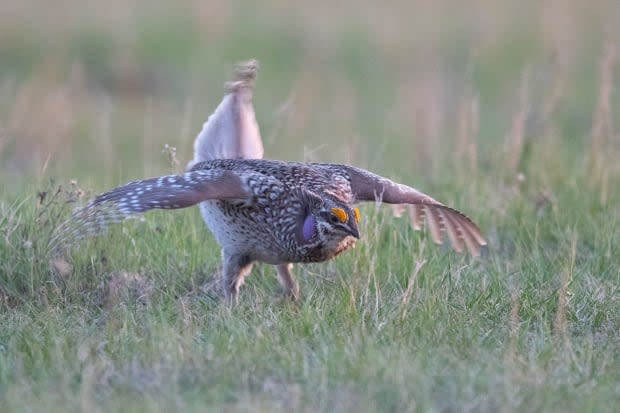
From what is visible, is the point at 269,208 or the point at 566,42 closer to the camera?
the point at 269,208

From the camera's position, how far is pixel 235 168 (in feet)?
19.6

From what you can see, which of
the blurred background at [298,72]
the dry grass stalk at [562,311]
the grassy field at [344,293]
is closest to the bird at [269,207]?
the grassy field at [344,293]

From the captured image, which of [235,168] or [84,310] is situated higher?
[235,168]

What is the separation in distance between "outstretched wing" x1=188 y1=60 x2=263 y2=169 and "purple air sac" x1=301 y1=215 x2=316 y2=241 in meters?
1.29

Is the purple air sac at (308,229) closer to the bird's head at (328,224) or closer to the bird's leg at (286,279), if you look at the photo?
the bird's head at (328,224)

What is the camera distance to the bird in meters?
5.48

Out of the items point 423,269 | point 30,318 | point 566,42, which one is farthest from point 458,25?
point 30,318

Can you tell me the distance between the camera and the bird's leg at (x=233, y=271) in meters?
5.91

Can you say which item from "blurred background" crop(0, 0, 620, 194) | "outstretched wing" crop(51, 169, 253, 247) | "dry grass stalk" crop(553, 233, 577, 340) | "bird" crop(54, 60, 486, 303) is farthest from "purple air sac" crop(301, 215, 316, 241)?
"blurred background" crop(0, 0, 620, 194)

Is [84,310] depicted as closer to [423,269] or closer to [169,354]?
[169,354]

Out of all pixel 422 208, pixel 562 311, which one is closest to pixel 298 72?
pixel 422 208

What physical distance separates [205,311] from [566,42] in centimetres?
931

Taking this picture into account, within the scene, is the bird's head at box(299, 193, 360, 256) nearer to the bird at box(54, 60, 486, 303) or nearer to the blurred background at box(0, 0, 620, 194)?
the bird at box(54, 60, 486, 303)

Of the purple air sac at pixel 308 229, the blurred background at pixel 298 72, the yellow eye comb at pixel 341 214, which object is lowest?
the blurred background at pixel 298 72
